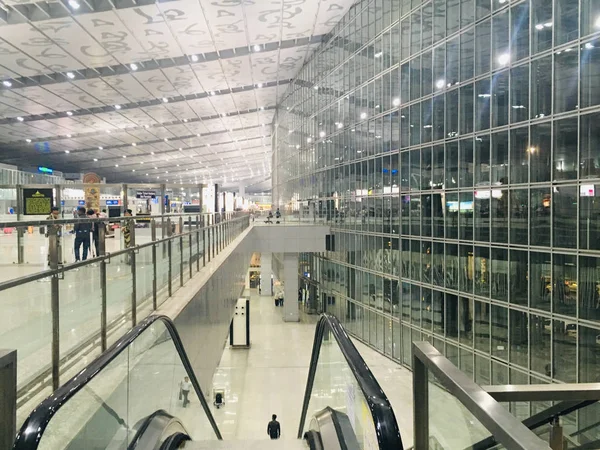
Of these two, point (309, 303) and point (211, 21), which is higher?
point (211, 21)

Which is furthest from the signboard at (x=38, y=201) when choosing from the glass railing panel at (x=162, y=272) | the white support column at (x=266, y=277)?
the white support column at (x=266, y=277)

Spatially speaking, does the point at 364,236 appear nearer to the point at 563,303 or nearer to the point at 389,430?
the point at 563,303

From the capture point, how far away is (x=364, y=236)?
22516 millimetres

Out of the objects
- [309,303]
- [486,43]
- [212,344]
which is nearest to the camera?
[212,344]

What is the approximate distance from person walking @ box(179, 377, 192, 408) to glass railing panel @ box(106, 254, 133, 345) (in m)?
1.13

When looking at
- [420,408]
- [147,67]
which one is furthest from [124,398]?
[147,67]

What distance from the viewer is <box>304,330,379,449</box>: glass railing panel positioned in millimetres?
2340

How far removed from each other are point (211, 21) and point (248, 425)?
15119 mm

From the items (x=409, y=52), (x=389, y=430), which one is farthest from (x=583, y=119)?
(x=389, y=430)

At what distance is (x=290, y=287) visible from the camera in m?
28.9

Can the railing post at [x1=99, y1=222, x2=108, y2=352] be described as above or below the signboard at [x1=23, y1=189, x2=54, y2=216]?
below

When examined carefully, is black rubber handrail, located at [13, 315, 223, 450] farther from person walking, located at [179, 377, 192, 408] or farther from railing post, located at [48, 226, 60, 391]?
person walking, located at [179, 377, 192, 408]

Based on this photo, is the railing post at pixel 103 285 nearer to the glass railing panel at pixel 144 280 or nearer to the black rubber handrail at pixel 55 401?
the glass railing panel at pixel 144 280

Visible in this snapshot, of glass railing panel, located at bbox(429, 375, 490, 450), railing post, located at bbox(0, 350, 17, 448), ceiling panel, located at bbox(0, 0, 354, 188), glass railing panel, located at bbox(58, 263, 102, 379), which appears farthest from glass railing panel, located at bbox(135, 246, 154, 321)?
ceiling panel, located at bbox(0, 0, 354, 188)
